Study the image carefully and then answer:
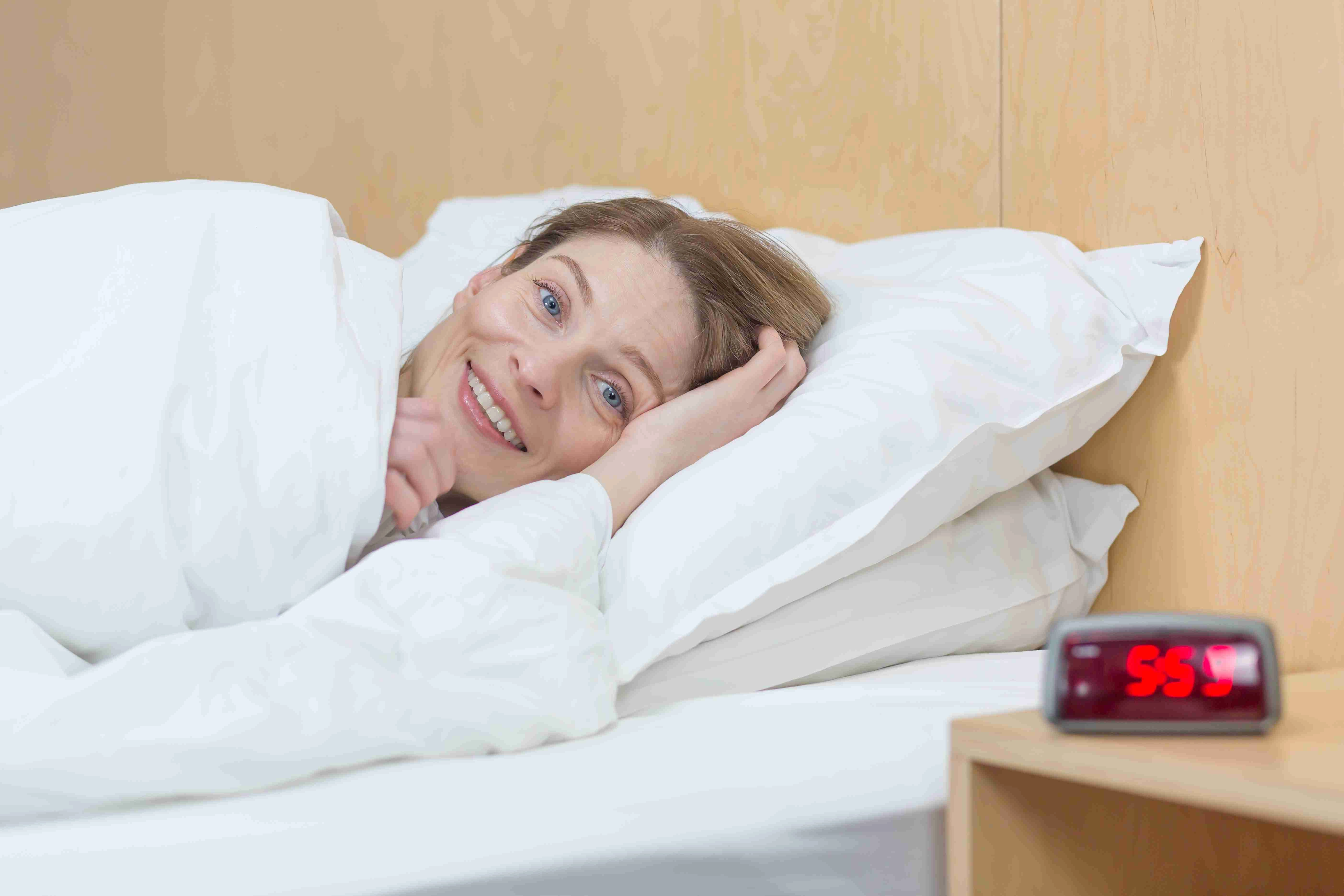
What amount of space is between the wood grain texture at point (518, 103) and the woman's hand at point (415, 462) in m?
0.66

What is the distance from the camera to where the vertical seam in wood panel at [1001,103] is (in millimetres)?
1104

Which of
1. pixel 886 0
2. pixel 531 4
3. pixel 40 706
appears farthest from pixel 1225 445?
pixel 531 4

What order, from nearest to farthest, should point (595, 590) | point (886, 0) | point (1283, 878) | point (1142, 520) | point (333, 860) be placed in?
point (333, 860) → point (1283, 878) → point (595, 590) → point (1142, 520) → point (886, 0)

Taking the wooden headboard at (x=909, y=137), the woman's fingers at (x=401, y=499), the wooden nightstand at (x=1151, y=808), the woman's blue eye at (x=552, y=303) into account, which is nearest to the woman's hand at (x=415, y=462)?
the woman's fingers at (x=401, y=499)

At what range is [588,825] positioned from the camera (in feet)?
1.80

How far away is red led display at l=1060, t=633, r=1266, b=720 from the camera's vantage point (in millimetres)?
475

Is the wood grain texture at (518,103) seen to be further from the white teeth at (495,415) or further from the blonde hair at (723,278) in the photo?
the white teeth at (495,415)

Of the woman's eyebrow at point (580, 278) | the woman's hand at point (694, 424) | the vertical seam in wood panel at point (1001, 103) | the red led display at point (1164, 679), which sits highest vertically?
the vertical seam in wood panel at point (1001, 103)

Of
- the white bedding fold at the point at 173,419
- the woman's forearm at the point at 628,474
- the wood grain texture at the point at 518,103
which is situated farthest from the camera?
the wood grain texture at the point at 518,103

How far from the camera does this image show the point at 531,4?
1.70 metres

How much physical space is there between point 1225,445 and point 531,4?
129 centimetres

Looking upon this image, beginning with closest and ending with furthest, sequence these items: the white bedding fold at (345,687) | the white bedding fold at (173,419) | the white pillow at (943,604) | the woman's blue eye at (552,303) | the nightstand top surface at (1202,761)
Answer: the nightstand top surface at (1202,761) → the white bedding fold at (345,687) → the white bedding fold at (173,419) → the white pillow at (943,604) → the woman's blue eye at (552,303)

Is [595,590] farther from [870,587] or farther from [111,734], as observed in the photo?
[111,734]

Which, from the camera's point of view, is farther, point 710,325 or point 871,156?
point 871,156
